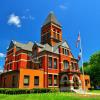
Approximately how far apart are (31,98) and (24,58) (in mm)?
25875

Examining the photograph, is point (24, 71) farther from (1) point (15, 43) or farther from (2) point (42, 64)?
(1) point (15, 43)

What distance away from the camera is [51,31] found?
54.2m

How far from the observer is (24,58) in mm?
47750

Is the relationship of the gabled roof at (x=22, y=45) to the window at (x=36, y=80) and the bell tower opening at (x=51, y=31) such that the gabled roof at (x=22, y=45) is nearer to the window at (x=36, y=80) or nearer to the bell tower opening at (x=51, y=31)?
the bell tower opening at (x=51, y=31)

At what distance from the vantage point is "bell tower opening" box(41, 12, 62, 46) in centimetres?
5372

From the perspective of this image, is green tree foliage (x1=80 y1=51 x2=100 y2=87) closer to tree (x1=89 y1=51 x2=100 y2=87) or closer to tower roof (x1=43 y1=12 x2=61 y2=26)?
tree (x1=89 y1=51 x2=100 y2=87)

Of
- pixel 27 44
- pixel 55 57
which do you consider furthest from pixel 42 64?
pixel 27 44

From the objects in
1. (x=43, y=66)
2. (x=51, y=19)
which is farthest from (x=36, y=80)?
(x=51, y=19)

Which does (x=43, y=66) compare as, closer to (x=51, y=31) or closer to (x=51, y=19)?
(x=51, y=31)

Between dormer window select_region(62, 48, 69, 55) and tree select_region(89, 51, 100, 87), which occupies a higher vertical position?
dormer window select_region(62, 48, 69, 55)

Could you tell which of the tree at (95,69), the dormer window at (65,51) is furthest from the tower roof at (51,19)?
the tree at (95,69)

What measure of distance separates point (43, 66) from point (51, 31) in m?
14.6

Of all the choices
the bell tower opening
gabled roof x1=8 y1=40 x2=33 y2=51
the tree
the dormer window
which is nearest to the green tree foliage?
the tree

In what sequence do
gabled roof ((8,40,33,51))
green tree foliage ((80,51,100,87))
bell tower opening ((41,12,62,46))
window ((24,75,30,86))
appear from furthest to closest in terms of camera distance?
green tree foliage ((80,51,100,87)) → bell tower opening ((41,12,62,46)) → gabled roof ((8,40,33,51)) → window ((24,75,30,86))
